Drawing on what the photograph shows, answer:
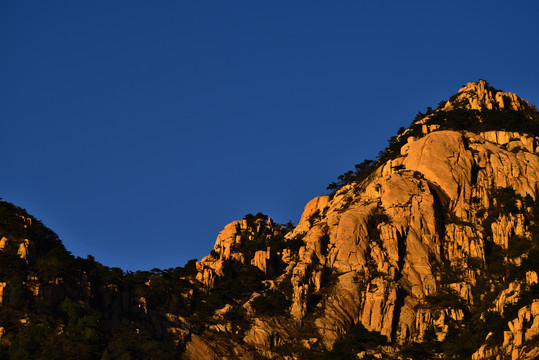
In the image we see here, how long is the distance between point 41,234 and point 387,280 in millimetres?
52000

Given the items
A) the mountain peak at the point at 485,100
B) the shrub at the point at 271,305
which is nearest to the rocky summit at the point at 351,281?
the shrub at the point at 271,305

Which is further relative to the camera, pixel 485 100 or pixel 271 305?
pixel 485 100

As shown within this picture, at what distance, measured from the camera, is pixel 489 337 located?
128875mm

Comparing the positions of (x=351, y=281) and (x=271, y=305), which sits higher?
(x=351, y=281)

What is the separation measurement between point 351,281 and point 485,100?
63.1 metres

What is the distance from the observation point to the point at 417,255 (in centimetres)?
15125

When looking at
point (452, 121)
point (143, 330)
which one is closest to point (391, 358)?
point (143, 330)

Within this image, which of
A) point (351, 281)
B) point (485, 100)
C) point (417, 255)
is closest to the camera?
point (351, 281)

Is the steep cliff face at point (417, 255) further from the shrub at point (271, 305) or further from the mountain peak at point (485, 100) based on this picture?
the mountain peak at point (485, 100)

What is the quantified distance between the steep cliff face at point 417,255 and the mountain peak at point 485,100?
45.0ft

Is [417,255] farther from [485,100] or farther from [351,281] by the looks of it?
[485,100]

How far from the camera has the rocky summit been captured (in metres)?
125

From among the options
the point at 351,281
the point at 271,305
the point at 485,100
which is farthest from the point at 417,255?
the point at 485,100

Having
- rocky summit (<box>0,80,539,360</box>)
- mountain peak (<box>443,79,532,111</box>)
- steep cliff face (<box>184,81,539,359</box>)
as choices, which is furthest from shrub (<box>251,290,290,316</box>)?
mountain peak (<box>443,79,532,111</box>)
